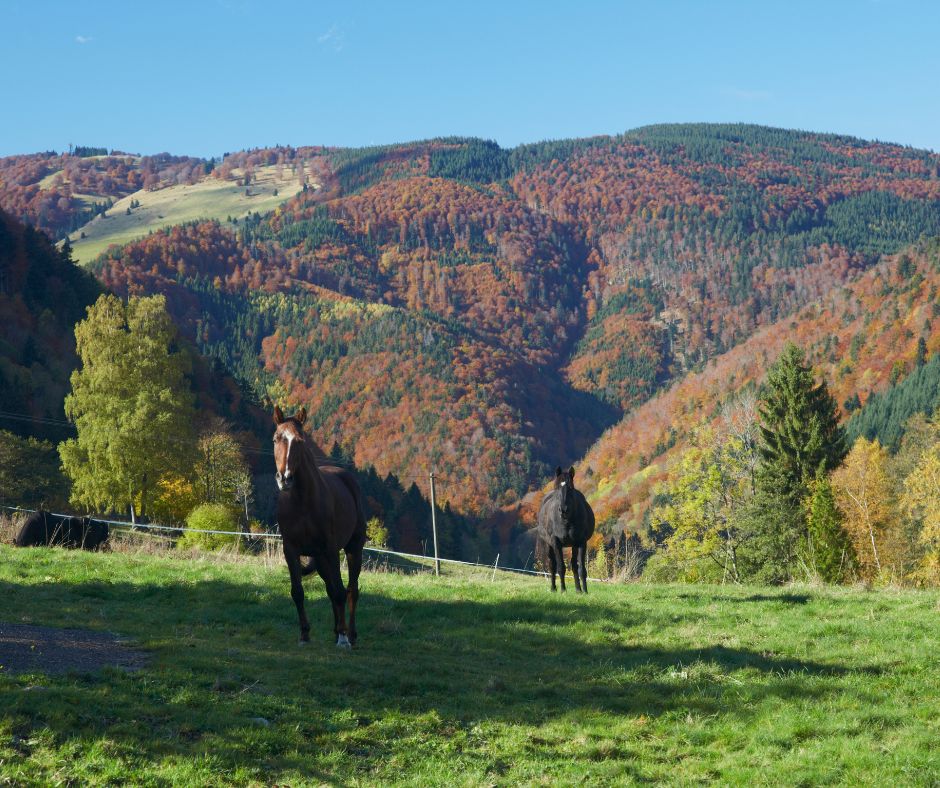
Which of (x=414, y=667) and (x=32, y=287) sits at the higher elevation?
(x=32, y=287)

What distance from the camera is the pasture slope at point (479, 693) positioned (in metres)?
8.84

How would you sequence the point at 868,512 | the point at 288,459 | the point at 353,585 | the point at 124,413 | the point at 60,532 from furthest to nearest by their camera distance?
1. the point at 868,512
2. the point at 124,413
3. the point at 60,532
4. the point at 353,585
5. the point at 288,459

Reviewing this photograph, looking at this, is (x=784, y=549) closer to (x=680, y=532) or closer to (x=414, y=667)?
(x=680, y=532)

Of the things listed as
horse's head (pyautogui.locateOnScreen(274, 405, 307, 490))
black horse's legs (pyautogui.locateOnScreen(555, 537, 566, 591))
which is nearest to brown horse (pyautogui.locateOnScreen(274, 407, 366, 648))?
horse's head (pyautogui.locateOnScreen(274, 405, 307, 490))

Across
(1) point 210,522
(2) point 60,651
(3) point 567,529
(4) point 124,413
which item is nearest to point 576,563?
(3) point 567,529

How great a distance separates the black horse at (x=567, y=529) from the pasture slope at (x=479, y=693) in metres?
2.86

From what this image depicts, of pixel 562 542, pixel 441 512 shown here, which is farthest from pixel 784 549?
pixel 441 512

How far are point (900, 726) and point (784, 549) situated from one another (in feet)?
180

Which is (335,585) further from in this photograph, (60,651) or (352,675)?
(60,651)

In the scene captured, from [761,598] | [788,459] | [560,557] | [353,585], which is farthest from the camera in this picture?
[788,459]

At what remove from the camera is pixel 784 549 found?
62281mm

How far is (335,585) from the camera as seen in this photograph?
13711 mm

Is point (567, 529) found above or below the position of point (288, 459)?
below

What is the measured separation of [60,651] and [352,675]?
3.83 metres
